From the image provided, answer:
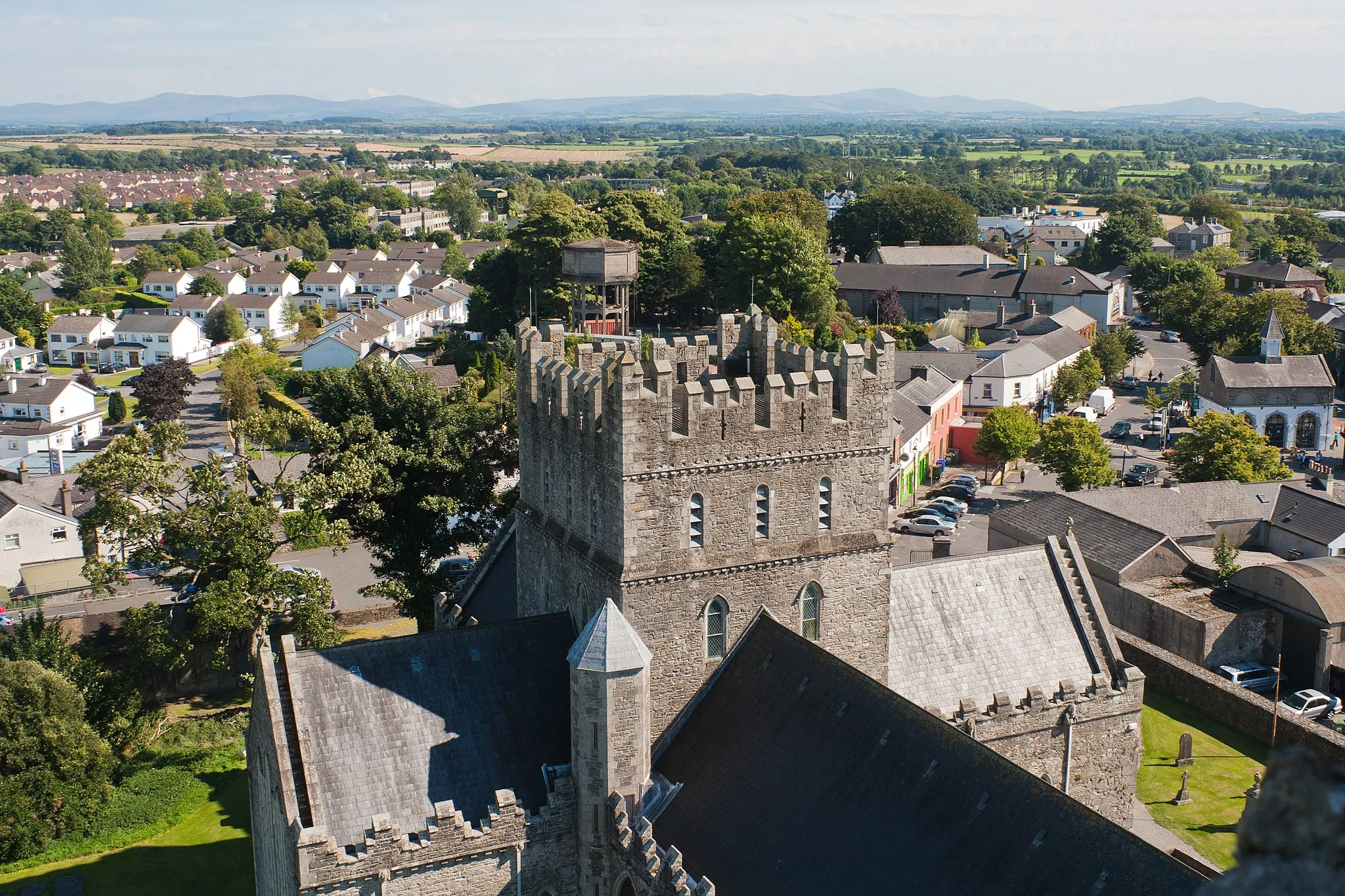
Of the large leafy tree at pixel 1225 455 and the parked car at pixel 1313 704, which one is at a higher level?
the large leafy tree at pixel 1225 455

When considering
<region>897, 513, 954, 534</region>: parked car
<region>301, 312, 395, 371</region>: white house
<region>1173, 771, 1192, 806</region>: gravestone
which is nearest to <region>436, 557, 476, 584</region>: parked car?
<region>897, 513, 954, 534</region>: parked car

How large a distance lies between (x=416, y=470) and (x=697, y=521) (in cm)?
2056

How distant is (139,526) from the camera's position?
1471 inches

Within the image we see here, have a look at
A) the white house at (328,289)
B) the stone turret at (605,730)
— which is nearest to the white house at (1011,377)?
the stone turret at (605,730)

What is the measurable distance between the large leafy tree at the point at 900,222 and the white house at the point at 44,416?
96.7 meters

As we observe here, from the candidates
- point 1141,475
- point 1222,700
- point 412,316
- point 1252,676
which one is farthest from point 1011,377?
point 412,316

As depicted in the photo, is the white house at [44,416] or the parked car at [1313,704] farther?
the white house at [44,416]

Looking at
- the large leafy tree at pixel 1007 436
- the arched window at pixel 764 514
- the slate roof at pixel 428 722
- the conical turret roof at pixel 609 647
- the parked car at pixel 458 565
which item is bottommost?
the parked car at pixel 458 565

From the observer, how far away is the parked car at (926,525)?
64.2 meters

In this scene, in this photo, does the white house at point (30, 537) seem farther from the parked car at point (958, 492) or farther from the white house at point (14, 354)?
the white house at point (14, 354)

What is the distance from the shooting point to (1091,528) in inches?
2020

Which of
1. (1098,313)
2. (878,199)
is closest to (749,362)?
(1098,313)

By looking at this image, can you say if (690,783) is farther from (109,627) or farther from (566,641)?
(109,627)

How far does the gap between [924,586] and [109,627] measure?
30.5m
